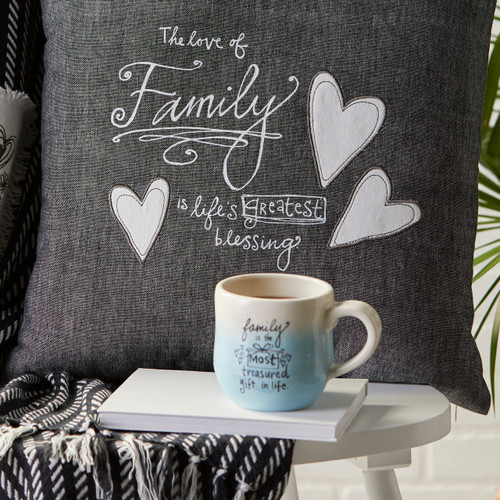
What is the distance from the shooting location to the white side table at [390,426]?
642mm

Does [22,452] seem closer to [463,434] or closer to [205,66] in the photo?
[205,66]

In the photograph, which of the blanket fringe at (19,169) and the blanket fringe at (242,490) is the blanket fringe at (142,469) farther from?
the blanket fringe at (19,169)

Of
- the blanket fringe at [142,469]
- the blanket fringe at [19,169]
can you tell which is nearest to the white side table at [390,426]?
the blanket fringe at [142,469]

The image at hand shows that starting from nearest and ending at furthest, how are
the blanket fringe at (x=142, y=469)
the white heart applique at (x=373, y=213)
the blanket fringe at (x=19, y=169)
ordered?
the blanket fringe at (x=142, y=469) → the white heart applique at (x=373, y=213) → the blanket fringe at (x=19, y=169)

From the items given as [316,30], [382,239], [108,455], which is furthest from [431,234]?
[108,455]

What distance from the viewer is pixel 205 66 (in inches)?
30.5

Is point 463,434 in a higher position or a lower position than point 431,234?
lower

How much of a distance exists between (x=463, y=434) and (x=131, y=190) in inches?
37.6

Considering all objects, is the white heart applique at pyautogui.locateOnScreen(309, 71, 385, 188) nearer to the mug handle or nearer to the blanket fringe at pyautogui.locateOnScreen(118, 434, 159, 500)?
the mug handle

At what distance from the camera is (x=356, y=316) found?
2.05 feet

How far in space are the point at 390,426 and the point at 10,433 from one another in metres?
0.33

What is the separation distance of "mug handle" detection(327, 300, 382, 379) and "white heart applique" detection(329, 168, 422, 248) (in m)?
0.13

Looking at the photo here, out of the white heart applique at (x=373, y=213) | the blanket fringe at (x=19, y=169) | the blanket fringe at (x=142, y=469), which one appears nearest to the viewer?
the blanket fringe at (x=142, y=469)

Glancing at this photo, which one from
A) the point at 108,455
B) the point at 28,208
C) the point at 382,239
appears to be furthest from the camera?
the point at 28,208
